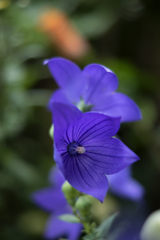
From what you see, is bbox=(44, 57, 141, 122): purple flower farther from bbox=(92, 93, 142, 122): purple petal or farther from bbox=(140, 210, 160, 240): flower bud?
bbox=(140, 210, 160, 240): flower bud

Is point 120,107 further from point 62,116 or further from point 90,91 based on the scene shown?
point 62,116

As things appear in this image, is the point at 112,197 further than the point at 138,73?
No

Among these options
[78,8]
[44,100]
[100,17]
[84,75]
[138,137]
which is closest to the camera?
[84,75]

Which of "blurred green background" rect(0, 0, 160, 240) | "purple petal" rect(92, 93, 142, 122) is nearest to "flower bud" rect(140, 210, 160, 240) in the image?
"purple petal" rect(92, 93, 142, 122)

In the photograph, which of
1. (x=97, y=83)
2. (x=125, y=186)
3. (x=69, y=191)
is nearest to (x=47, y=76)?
(x=125, y=186)

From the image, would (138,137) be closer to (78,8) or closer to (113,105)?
(78,8)

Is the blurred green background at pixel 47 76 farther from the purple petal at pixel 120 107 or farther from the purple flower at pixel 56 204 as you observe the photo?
the purple petal at pixel 120 107

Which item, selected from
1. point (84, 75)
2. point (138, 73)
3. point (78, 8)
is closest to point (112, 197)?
point (138, 73)
